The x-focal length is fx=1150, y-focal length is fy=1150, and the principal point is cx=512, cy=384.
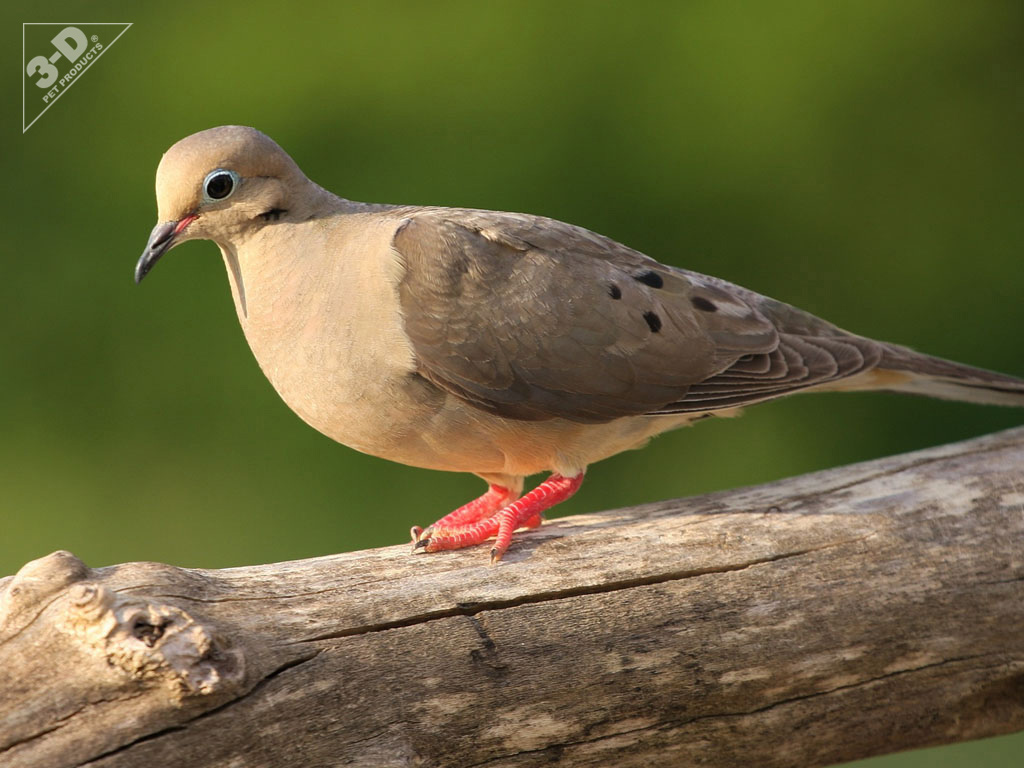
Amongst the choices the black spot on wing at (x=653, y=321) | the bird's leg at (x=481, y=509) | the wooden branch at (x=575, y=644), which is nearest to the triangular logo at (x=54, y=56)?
the bird's leg at (x=481, y=509)

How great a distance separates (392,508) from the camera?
5270 mm

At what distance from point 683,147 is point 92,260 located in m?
2.73

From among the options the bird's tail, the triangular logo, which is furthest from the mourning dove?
the triangular logo

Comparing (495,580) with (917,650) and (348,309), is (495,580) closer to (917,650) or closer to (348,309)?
(348,309)

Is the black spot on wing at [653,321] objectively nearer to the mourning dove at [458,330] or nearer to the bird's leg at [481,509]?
the mourning dove at [458,330]

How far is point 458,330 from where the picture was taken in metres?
2.92

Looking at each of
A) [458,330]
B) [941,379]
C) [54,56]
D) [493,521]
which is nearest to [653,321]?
[458,330]

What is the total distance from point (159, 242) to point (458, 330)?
77 cm

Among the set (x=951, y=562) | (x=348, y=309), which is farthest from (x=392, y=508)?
(x=951, y=562)

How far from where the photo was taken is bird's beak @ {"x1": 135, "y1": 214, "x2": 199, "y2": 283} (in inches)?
111

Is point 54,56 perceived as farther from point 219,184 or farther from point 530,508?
point 530,508

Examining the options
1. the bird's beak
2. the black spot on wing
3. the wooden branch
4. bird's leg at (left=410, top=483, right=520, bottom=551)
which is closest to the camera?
the wooden branch

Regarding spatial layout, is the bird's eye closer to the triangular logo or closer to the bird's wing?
the bird's wing

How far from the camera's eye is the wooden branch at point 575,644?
216 centimetres
